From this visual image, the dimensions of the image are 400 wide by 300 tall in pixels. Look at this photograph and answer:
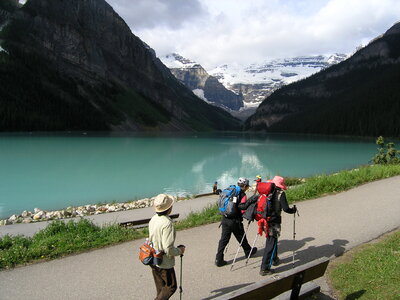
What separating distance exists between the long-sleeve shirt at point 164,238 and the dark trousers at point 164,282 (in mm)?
123

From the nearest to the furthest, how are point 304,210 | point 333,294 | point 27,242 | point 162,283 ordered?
1. point 162,283
2. point 333,294
3. point 27,242
4. point 304,210

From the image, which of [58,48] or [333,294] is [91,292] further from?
[58,48]

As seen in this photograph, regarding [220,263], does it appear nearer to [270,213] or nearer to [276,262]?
[276,262]

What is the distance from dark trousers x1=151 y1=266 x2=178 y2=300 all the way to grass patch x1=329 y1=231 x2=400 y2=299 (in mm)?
3417

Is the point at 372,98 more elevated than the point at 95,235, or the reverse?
the point at 372,98

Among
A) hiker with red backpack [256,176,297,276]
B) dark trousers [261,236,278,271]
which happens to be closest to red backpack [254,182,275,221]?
hiker with red backpack [256,176,297,276]

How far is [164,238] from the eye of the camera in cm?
601

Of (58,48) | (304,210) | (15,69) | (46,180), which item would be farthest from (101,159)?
(58,48)

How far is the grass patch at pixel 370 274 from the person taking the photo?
6.77m

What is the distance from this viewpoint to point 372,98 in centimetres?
19838

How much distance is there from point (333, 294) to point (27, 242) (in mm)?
8309

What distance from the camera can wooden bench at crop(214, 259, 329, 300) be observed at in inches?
207

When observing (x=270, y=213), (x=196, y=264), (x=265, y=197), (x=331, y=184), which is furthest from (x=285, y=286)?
(x=331, y=184)

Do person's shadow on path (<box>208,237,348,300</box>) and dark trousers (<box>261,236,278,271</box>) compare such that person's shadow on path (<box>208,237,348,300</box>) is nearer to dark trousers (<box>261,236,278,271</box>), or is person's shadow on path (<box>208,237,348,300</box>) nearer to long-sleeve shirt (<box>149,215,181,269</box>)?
dark trousers (<box>261,236,278,271</box>)
